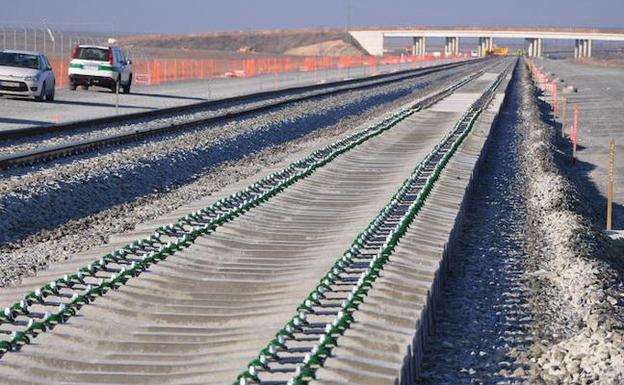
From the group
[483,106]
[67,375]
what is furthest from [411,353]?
[483,106]

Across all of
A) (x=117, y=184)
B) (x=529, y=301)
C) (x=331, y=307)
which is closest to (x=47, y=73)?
(x=117, y=184)

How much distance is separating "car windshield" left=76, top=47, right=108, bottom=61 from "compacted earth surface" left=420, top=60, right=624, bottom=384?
95.4 feet

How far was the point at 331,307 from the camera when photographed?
9.73 metres

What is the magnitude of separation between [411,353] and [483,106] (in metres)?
37.1

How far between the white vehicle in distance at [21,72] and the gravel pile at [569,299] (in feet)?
73.0

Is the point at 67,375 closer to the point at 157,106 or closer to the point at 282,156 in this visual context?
the point at 282,156

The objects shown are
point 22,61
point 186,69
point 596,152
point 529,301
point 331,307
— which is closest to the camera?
point 331,307

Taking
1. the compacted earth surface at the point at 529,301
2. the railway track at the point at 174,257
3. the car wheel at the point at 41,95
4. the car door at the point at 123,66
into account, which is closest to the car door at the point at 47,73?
the car wheel at the point at 41,95

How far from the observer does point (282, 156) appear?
965 inches

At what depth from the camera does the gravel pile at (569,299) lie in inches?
340

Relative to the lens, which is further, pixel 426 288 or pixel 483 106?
pixel 483 106

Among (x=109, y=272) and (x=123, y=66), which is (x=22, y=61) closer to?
(x=123, y=66)

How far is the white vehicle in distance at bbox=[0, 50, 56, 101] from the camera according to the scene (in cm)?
3760

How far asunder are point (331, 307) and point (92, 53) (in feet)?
124
